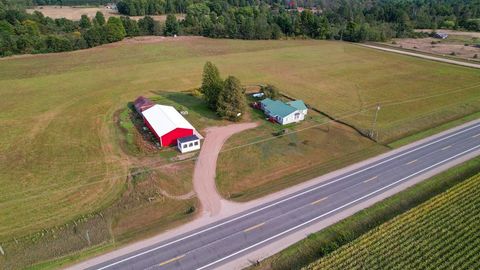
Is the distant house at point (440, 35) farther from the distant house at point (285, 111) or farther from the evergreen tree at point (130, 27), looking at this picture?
the evergreen tree at point (130, 27)

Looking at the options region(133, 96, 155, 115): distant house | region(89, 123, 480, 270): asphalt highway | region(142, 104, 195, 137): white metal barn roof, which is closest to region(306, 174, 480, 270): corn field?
region(89, 123, 480, 270): asphalt highway

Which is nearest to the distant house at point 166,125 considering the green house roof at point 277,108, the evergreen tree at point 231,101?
the evergreen tree at point 231,101

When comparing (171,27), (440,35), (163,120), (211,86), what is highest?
(171,27)

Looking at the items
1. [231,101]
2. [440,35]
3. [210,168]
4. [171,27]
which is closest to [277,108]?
[231,101]

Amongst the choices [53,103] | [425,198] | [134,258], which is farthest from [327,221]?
[53,103]

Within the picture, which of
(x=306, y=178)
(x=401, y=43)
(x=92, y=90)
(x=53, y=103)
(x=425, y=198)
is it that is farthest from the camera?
(x=401, y=43)

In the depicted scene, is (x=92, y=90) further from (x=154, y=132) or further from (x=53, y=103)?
(x=154, y=132)

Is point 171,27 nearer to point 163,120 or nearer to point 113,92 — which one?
point 113,92
